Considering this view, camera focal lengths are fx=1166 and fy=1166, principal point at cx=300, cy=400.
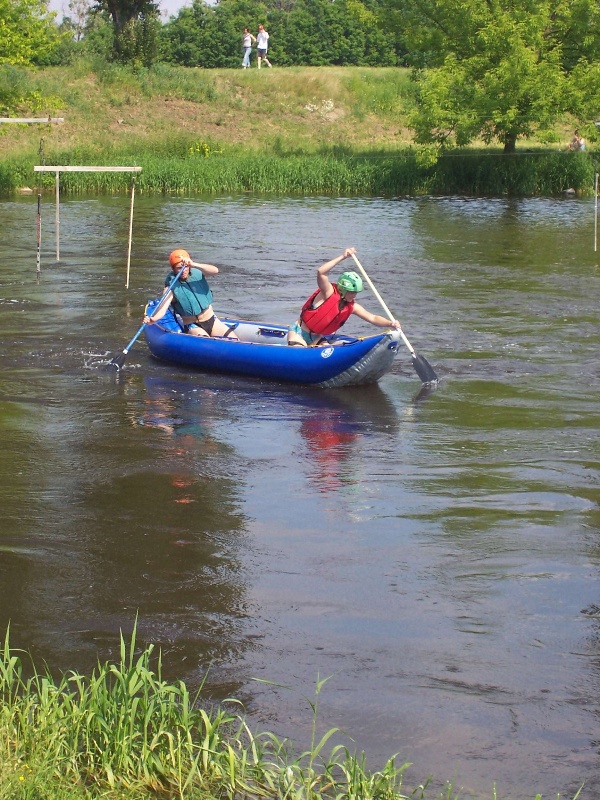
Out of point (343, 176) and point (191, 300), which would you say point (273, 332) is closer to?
point (191, 300)

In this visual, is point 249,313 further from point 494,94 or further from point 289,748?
point 494,94

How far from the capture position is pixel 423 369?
11.6 m

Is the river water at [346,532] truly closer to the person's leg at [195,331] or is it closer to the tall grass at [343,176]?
the person's leg at [195,331]

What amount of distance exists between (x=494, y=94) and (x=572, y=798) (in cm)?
2876

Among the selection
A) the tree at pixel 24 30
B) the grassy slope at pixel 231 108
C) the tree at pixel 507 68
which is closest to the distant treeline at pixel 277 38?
the grassy slope at pixel 231 108

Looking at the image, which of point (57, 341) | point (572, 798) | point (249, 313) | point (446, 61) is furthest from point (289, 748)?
point (446, 61)

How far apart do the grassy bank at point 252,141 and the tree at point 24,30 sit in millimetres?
1234

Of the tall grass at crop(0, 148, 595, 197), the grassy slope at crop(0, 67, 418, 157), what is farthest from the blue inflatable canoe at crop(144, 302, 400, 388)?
the grassy slope at crop(0, 67, 418, 157)

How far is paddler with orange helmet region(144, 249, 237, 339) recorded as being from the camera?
1221 cm

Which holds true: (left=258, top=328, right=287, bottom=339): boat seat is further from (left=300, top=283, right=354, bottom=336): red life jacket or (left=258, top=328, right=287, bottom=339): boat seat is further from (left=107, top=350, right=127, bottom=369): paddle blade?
(left=107, top=350, right=127, bottom=369): paddle blade

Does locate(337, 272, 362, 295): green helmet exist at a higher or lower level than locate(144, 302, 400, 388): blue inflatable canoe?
higher

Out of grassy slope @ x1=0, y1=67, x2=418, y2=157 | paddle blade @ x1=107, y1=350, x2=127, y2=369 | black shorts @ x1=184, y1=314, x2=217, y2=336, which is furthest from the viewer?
grassy slope @ x1=0, y1=67, x2=418, y2=157

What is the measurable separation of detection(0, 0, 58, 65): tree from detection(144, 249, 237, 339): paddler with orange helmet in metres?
17.5

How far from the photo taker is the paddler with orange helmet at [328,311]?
36.1ft
